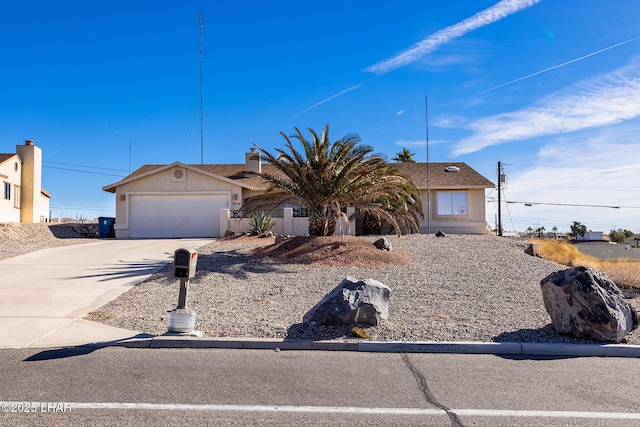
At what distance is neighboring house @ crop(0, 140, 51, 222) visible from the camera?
990 inches

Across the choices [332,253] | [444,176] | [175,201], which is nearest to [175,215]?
[175,201]

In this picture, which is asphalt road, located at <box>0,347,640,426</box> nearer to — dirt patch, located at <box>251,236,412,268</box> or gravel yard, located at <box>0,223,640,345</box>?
gravel yard, located at <box>0,223,640,345</box>

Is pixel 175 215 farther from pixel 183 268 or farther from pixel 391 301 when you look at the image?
pixel 183 268

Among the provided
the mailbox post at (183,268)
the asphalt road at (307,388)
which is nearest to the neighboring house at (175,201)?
the mailbox post at (183,268)

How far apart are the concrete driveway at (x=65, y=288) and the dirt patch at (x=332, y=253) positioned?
345 cm

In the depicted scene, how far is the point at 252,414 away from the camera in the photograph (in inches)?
177

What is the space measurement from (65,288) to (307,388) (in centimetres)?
772

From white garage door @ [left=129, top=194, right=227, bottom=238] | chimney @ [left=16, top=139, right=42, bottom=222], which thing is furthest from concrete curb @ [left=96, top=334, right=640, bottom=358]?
chimney @ [left=16, top=139, right=42, bottom=222]

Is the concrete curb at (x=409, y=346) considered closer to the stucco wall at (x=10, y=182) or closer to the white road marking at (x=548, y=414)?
A: the white road marking at (x=548, y=414)

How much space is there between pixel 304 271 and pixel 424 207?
49.6 ft

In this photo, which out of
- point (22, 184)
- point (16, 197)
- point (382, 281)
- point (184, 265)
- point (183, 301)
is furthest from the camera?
point (22, 184)

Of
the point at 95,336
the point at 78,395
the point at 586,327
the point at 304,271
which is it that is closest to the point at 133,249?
the point at 304,271

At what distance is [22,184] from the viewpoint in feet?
89.1

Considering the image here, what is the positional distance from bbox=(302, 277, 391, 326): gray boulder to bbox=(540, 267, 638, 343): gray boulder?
99.1 inches
